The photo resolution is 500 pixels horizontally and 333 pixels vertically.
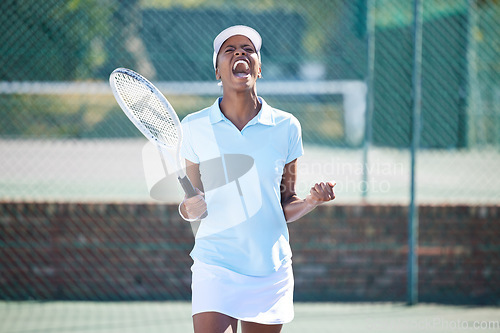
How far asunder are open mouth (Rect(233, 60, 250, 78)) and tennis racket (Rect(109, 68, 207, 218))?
1.01ft

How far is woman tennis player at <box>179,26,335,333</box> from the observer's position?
2.54 m

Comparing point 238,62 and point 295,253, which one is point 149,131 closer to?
point 238,62

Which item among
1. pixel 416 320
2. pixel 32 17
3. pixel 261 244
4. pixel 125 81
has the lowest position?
pixel 416 320

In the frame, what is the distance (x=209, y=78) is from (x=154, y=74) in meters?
3.64

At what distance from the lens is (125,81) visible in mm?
2844

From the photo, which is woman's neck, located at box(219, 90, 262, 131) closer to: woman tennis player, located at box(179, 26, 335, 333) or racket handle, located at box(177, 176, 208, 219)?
woman tennis player, located at box(179, 26, 335, 333)

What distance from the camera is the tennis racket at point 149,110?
2.71 meters

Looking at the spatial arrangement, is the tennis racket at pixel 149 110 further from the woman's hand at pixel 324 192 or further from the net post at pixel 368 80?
the net post at pixel 368 80

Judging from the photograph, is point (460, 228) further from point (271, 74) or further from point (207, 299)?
point (271, 74)

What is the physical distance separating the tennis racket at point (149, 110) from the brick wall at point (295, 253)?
234 centimetres

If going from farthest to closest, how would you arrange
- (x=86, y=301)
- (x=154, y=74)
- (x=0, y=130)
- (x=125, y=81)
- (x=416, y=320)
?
1. (x=0, y=130)
2. (x=154, y=74)
3. (x=86, y=301)
4. (x=416, y=320)
5. (x=125, y=81)

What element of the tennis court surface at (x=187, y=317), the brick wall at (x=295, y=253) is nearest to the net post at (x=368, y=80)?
the brick wall at (x=295, y=253)

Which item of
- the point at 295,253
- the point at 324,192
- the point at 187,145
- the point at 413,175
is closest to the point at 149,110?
the point at 187,145

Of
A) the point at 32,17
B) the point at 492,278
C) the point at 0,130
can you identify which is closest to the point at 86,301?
the point at 32,17
